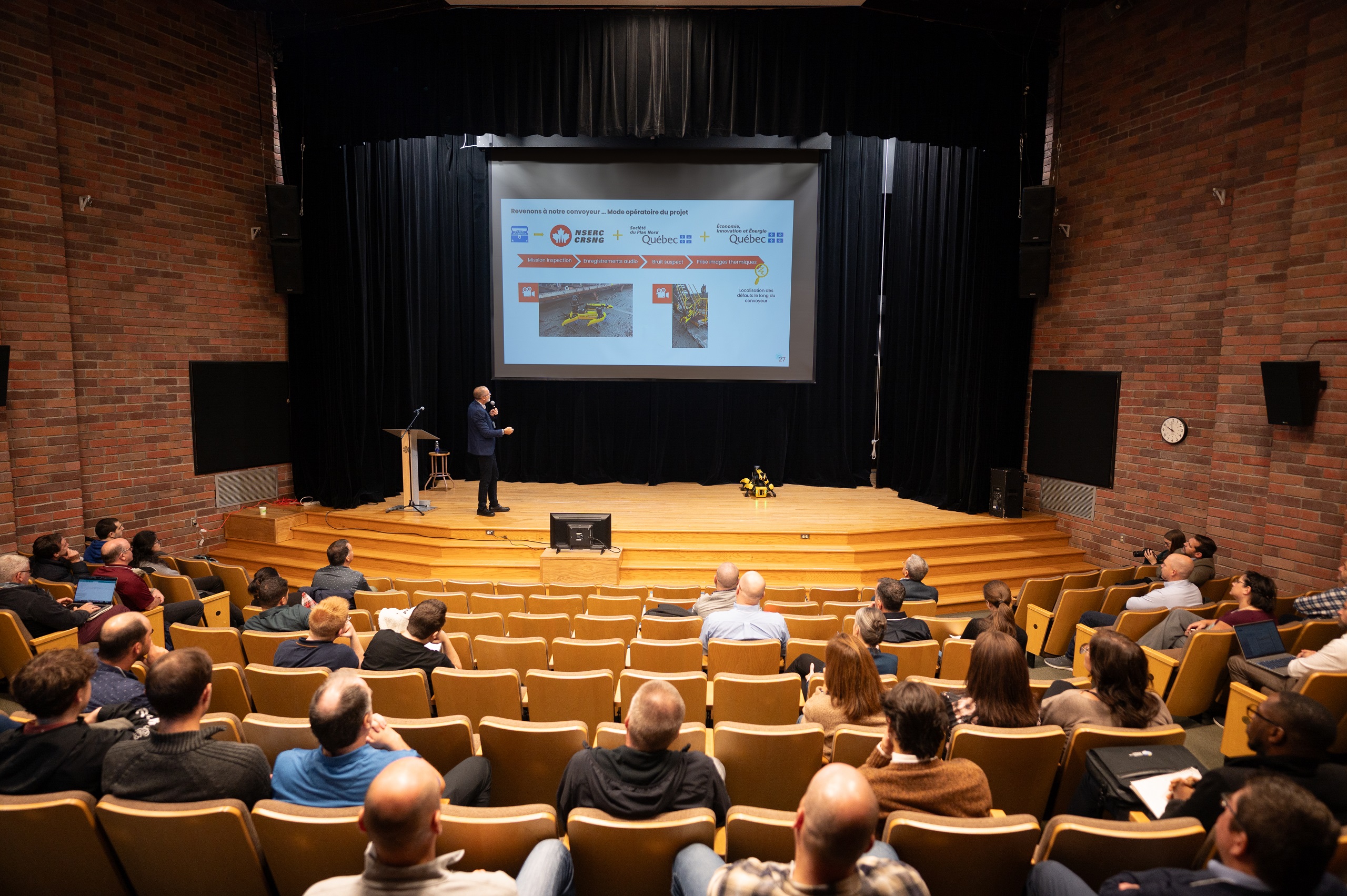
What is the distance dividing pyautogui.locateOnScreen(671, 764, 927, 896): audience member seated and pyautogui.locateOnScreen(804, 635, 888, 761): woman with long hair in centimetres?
114

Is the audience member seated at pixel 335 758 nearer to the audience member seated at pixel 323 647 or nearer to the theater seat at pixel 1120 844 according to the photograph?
the audience member seated at pixel 323 647

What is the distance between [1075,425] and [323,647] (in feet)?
27.4

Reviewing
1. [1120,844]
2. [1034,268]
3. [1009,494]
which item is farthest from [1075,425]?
[1120,844]

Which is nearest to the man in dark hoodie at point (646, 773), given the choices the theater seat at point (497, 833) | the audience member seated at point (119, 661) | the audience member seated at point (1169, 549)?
the theater seat at point (497, 833)

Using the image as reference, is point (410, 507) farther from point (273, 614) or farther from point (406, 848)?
point (406, 848)

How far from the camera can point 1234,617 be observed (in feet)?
15.4

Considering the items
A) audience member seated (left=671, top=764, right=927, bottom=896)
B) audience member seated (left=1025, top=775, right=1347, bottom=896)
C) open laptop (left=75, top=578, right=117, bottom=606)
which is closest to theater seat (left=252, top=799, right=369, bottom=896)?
audience member seated (left=671, top=764, right=927, bottom=896)

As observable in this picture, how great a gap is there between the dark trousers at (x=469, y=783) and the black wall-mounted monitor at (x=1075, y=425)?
797 centimetres

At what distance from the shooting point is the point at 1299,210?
245 inches

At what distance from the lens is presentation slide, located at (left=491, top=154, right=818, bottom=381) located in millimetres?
9984

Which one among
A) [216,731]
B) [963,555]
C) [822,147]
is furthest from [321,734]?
[822,147]

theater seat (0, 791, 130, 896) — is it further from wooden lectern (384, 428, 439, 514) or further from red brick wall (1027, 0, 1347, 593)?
red brick wall (1027, 0, 1347, 593)

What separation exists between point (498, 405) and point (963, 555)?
681 cm

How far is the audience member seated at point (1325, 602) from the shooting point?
4.84 metres
